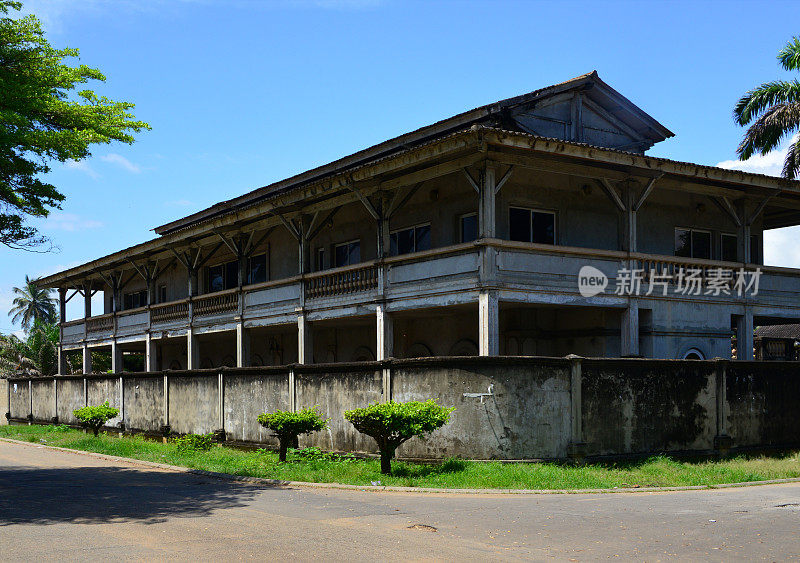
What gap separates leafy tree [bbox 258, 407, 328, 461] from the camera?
16.9 m

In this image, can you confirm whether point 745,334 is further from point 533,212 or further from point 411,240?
point 411,240

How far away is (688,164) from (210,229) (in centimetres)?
1464

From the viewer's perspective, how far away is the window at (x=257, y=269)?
29.7m

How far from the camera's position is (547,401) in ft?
49.2

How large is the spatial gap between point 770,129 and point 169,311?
23.2 metres

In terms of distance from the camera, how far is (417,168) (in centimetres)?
1975

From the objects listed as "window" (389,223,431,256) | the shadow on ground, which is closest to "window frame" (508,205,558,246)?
"window" (389,223,431,256)

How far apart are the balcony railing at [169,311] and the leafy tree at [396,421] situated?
56.3ft

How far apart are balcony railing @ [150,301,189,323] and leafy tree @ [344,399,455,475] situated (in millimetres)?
17150

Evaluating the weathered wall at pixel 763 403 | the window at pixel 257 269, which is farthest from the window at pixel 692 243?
the window at pixel 257 269

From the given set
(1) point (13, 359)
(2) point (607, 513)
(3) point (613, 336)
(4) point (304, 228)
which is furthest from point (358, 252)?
(1) point (13, 359)

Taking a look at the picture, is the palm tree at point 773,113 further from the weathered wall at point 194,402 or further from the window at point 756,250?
the weathered wall at point 194,402

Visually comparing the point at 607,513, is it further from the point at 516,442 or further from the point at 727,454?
the point at 727,454

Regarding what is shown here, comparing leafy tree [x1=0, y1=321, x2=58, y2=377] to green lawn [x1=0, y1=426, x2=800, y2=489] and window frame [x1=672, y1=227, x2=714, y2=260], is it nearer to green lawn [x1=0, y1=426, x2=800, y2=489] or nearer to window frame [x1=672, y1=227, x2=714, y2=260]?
green lawn [x1=0, y1=426, x2=800, y2=489]
